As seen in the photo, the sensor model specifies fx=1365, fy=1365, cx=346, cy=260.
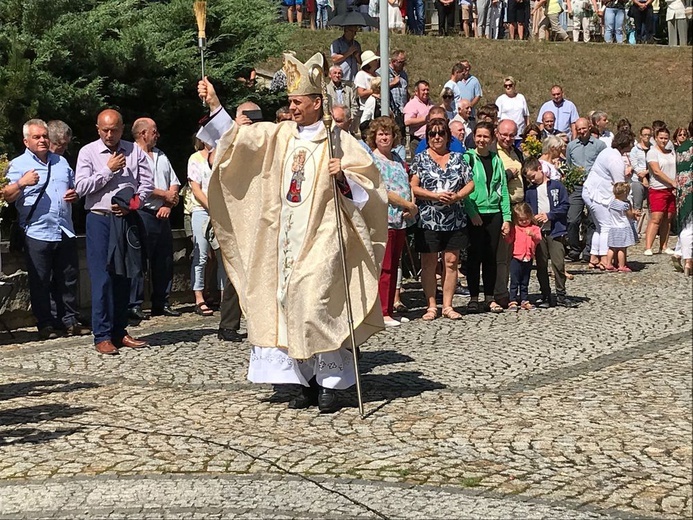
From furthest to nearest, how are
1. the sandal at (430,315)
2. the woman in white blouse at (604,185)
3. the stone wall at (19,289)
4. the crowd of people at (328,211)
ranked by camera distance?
the woman in white blouse at (604,185) < the sandal at (430,315) < the stone wall at (19,289) < the crowd of people at (328,211)

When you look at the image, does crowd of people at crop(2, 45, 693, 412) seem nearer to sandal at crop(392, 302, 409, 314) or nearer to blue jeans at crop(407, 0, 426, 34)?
sandal at crop(392, 302, 409, 314)

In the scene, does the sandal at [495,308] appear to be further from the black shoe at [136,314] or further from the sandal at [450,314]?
the black shoe at [136,314]

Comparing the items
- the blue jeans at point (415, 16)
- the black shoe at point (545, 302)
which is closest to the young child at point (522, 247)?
the black shoe at point (545, 302)

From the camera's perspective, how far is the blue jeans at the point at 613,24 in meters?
31.0

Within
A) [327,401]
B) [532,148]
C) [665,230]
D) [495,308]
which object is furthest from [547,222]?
[327,401]

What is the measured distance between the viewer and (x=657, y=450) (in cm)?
707

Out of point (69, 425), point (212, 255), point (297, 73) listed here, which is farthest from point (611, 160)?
point (69, 425)

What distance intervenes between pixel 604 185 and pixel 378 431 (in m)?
8.48

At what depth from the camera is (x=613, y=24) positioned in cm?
3159

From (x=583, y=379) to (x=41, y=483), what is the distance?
13.0 feet

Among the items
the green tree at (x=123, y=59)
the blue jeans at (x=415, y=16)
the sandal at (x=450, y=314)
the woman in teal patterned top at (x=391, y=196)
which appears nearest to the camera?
the woman in teal patterned top at (x=391, y=196)

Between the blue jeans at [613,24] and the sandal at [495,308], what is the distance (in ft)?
64.0

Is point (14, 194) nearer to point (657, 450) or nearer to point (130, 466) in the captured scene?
point (130, 466)

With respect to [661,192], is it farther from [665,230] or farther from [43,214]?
[43,214]
